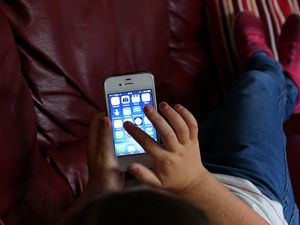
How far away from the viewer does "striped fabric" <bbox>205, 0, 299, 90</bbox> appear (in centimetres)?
141

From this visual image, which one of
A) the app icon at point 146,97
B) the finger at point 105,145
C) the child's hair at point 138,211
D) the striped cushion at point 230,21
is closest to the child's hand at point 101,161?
the finger at point 105,145

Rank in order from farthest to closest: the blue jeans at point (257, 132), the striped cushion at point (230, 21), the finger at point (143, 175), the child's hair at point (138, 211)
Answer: the striped cushion at point (230, 21), the blue jeans at point (257, 132), the finger at point (143, 175), the child's hair at point (138, 211)

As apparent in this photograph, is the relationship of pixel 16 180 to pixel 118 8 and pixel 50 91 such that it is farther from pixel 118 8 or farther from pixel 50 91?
pixel 118 8

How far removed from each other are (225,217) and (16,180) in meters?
0.32

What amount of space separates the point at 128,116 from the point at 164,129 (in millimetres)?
181

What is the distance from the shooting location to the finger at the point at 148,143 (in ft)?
2.24

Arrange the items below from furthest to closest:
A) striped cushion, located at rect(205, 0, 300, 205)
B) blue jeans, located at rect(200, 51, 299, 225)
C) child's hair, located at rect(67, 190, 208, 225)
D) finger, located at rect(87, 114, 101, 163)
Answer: striped cushion, located at rect(205, 0, 300, 205) < blue jeans, located at rect(200, 51, 299, 225) < finger, located at rect(87, 114, 101, 163) < child's hair, located at rect(67, 190, 208, 225)

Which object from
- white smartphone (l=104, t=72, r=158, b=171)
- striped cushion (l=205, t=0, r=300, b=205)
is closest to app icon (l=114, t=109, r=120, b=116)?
white smartphone (l=104, t=72, r=158, b=171)

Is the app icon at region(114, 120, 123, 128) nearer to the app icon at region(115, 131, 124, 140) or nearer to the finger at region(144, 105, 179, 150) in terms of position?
the app icon at region(115, 131, 124, 140)

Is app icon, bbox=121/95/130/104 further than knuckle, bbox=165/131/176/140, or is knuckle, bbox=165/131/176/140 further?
app icon, bbox=121/95/130/104

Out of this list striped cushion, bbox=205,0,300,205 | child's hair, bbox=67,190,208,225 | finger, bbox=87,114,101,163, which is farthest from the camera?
striped cushion, bbox=205,0,300,205

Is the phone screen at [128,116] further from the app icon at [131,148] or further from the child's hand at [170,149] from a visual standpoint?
the child's hand at [170,149]

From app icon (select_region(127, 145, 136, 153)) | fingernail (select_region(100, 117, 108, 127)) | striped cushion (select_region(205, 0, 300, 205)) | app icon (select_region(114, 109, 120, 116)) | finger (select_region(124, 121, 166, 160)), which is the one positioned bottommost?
app icon (select_region(127, 145, 136, 153))

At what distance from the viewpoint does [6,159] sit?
0.80 meters
